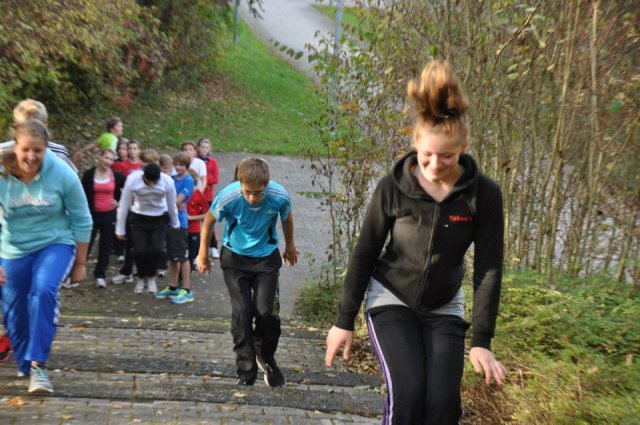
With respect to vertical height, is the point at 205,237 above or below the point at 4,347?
above

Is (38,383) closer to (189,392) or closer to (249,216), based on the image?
(189,392)

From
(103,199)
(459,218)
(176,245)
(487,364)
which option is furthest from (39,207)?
(103,199)

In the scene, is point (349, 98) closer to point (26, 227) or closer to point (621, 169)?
point (621, 169)

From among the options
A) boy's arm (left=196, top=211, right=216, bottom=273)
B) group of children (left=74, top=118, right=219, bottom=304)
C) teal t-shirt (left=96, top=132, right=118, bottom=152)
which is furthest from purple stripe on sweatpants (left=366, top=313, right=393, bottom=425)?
teal t-shirt (left=96, top=132, right=118, bottom=152)

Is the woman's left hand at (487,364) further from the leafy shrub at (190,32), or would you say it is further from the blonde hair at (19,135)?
the leafy shrub at (190,32)

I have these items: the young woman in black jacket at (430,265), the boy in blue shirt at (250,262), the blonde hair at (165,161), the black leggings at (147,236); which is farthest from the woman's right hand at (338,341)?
the blonde hair at (165,161)

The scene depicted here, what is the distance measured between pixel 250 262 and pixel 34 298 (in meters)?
1.72

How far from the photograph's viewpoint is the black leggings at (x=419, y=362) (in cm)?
361

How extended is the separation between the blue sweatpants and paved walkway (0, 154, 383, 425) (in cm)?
29

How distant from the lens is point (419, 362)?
3.71 m

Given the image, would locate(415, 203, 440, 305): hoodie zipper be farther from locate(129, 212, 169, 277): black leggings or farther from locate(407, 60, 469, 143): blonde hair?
locate(129, 212, 169, 277): black leggings

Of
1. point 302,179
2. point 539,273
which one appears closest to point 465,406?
point 539,273

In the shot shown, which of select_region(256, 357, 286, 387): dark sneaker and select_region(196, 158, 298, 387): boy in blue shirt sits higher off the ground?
select_region(196, 158, 298, 387): boy in blue shirt

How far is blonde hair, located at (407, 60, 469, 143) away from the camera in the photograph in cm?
365
